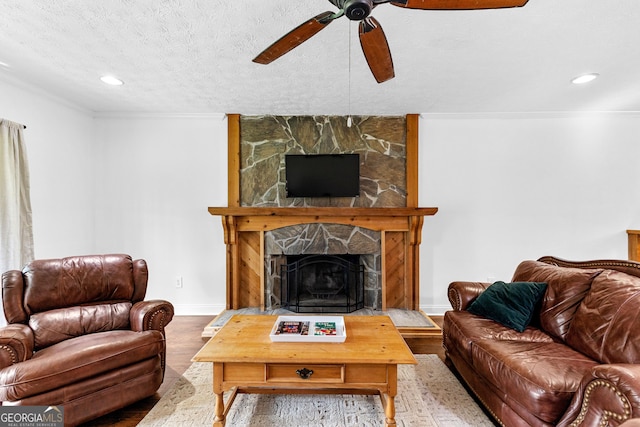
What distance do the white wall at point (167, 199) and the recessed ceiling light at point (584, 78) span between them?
3719mm

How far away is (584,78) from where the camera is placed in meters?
2.75

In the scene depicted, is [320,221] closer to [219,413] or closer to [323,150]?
[323,150]

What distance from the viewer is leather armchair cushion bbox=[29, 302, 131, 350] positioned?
2084 mm

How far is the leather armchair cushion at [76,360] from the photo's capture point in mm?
1646

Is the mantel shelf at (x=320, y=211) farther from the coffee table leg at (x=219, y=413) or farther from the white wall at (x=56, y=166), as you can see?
the coffee table leg at (x=219, y=413)

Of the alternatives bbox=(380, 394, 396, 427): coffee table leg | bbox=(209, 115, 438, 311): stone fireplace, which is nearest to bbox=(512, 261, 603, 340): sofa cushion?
bbox=(380, 394, 396, 427): coffee table leg

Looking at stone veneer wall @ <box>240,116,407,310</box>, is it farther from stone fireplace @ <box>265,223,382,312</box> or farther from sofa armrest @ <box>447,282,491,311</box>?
sofa armrest @ <box>447,282,491,311</box>

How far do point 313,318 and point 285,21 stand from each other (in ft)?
6.80

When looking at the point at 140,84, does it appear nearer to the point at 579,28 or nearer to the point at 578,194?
the point at 579,28

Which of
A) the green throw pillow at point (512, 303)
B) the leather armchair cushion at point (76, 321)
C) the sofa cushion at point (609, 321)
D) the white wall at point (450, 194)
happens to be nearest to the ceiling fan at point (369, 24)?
the sofa cushion at point (609, 321)

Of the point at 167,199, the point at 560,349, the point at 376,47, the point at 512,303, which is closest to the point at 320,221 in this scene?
the point at 167,199

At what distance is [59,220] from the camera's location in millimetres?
3338

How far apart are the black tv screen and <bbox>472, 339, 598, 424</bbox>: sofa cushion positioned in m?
2.18

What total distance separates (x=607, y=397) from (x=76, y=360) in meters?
2.68
